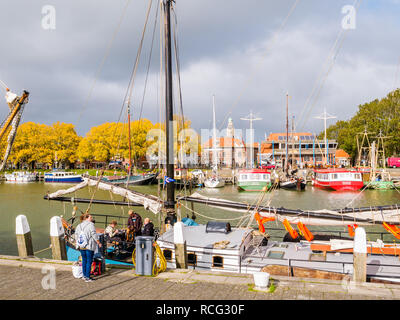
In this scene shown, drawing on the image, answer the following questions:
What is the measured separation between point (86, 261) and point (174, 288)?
Result: 2404 mm

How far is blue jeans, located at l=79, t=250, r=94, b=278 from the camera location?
26.5 feet

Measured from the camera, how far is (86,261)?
812 centimetres

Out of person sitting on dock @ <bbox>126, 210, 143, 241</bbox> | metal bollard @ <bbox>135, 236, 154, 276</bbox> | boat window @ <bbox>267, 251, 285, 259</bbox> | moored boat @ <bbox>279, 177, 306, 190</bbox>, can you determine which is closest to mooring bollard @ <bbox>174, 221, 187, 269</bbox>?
metal bollard @ <bbox>135, 236, 154, 276</bbox>

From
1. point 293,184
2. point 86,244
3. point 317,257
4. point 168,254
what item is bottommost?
point 293,184

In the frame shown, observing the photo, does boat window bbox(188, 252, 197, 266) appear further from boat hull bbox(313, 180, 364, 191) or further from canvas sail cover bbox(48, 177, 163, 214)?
boat hull bbox(313, 180, 364, 191)

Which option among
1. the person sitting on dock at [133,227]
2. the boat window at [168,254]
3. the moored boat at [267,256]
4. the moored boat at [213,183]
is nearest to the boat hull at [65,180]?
the moored boat at [213,183]

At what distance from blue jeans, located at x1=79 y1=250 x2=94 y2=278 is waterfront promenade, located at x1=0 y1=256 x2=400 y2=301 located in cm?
26

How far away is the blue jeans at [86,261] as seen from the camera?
807 centimetres

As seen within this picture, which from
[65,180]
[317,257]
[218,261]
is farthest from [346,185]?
[65,180]

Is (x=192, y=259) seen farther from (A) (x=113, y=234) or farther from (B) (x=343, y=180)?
(B) (x=343, y=180)

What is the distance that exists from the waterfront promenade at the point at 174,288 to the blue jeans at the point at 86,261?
0.26 m

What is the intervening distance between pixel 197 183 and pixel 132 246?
1967 inches
